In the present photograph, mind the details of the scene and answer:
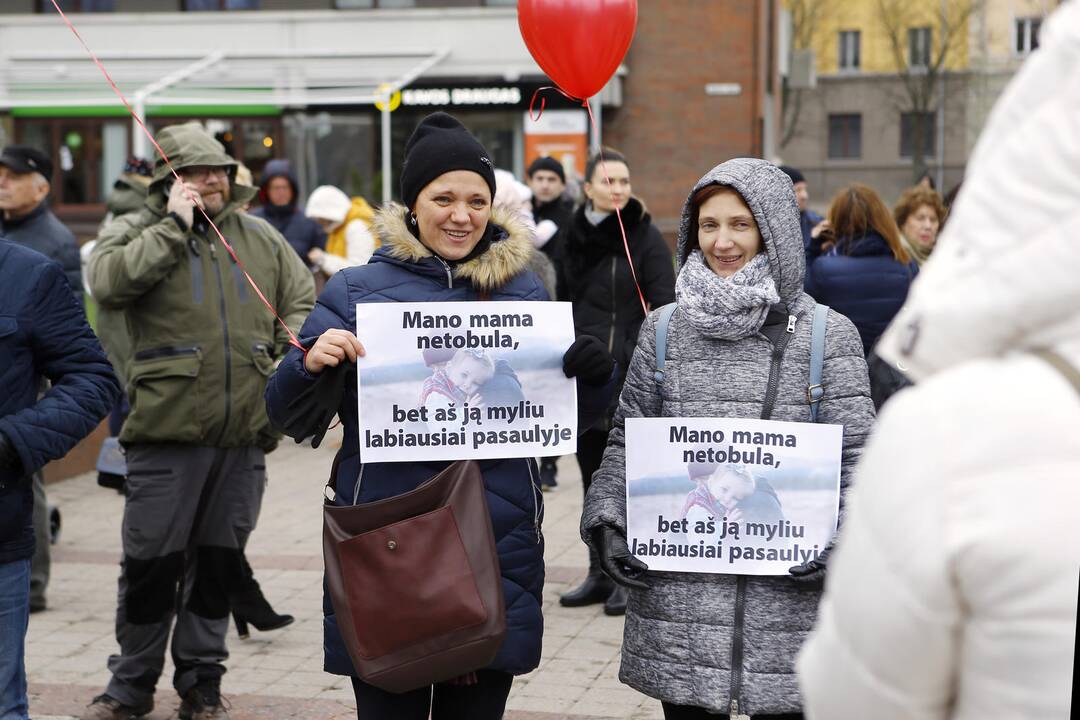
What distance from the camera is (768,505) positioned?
A: 133 inches

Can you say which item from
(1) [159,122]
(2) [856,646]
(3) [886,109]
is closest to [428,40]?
(1) [159,122]

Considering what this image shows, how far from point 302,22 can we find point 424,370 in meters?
24.8

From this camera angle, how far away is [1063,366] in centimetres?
156

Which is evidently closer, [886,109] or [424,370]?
[424,370]

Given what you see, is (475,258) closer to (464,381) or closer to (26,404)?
(464,381)

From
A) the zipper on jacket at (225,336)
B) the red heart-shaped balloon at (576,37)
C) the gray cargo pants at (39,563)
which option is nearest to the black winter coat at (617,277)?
the red heart-shaped balloon at (576,37)

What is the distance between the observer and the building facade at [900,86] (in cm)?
5134

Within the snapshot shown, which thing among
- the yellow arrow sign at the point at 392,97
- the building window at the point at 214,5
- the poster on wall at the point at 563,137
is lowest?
the poster on wall at the point at 563,137

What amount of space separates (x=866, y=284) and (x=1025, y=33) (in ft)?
178

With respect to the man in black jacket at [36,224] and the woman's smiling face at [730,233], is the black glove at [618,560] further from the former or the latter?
the man in black jacket at [36,224]

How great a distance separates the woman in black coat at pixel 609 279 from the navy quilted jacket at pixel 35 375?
10.6 ft

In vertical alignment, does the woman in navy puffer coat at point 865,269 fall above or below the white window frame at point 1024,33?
below

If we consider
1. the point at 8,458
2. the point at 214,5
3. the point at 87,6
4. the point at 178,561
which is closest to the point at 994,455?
the point at 8,458

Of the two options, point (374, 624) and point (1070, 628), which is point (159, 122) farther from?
point (1070, 628)
